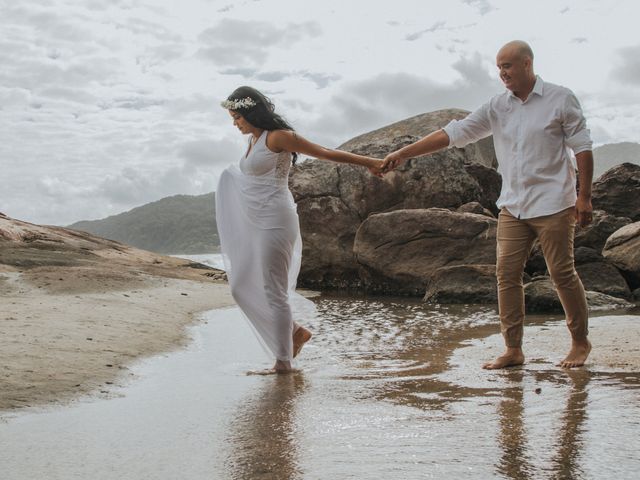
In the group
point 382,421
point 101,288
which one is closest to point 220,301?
point 101,288

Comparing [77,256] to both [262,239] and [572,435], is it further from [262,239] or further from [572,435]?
[572,435]

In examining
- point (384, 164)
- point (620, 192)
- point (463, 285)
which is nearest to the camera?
point (384, 164)

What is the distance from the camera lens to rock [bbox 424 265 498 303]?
434 inches

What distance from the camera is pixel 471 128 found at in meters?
5.54

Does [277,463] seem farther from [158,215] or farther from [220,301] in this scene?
[158,215]

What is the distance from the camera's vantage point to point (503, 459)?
266 centimetres

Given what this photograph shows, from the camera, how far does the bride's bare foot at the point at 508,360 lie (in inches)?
199

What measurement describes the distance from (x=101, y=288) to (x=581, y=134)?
25.0 ft

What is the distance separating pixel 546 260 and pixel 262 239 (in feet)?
6.86

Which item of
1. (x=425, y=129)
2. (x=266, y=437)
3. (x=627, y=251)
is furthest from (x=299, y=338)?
(x=425, y=129)

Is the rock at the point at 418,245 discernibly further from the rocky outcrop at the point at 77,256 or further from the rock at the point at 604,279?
the rocky outcrop at the point at 77,256

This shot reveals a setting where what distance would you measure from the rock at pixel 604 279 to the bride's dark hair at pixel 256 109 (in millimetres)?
7043

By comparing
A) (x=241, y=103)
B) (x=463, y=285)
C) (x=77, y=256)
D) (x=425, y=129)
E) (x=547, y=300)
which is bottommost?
(x=547, y=300)

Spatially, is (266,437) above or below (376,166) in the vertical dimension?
below
